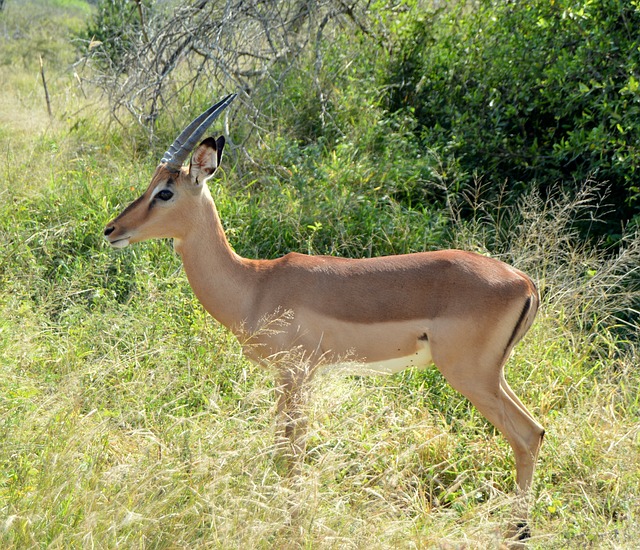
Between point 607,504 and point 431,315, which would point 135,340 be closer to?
point 431,315

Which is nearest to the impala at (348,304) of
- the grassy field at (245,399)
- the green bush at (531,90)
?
the grassy field at (245,399)

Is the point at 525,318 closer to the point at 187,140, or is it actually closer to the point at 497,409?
the point at 497,409

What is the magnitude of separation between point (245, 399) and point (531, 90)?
3.97 metres

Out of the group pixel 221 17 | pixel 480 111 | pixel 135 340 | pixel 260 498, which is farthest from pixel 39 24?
pixel 260 498

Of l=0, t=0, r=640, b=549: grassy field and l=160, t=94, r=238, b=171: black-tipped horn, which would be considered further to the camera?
l=160, t=94, r=238, b=171: black-tipped horn

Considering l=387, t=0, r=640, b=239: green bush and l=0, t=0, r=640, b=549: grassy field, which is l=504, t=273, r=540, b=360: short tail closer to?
l=0, t=0, r=640, b=549: grassy field

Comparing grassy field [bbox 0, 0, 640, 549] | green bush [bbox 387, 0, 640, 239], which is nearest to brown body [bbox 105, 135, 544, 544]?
grassy field [bbox 0, 0, 640, 549]

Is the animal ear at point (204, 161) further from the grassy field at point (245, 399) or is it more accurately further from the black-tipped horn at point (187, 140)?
the grassy field at point (245, 399)

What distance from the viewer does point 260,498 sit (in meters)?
2.78

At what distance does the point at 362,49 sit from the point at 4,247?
3504mm

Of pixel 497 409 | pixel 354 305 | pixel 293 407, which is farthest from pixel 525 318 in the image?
pixel 293 407

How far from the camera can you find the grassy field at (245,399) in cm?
266

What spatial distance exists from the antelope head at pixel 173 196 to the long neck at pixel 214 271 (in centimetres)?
7

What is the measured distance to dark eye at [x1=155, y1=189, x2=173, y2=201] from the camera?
3730 mm
